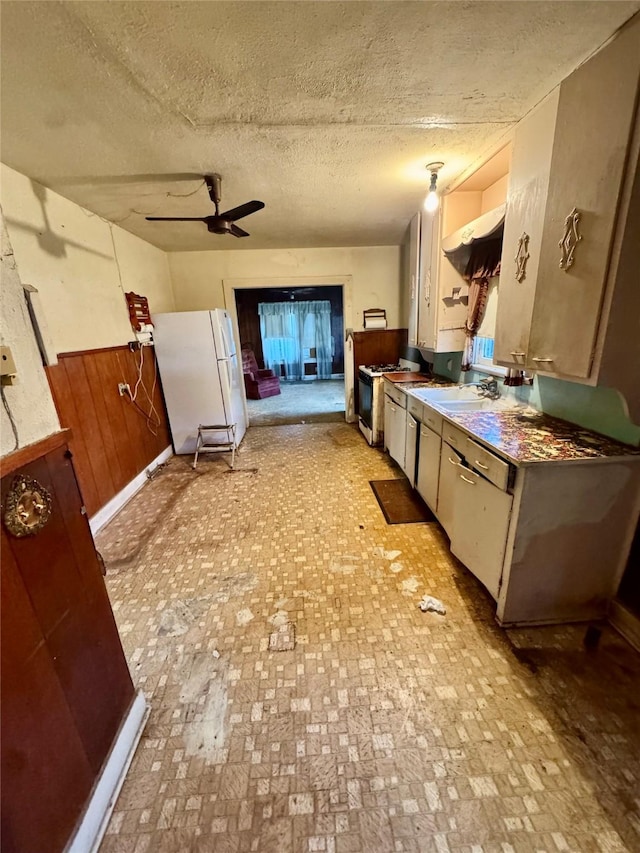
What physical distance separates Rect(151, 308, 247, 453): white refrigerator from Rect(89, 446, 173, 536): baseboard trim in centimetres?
54

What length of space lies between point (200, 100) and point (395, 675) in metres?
2.70

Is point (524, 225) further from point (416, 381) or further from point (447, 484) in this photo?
point (416, 381)

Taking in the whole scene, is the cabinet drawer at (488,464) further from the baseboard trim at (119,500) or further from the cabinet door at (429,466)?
the baseboard trim at (119,500)

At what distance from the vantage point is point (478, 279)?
263 centimetres

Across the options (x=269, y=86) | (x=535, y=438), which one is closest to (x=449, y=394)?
(x=535, y=438)

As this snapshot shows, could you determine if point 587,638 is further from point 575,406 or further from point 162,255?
point 162,255

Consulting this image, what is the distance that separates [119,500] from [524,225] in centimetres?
352

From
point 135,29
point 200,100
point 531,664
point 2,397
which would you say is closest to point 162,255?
point 200,100

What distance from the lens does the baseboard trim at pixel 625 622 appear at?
1.51 metres

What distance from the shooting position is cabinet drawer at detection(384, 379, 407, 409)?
9.73 feet

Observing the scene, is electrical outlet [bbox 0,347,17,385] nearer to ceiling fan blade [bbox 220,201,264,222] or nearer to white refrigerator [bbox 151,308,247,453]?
ceiling fan blade [bbox 220,201,264,222]

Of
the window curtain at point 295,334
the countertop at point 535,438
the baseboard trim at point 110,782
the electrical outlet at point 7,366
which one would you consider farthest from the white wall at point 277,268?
the baseboard trim at point 110,782

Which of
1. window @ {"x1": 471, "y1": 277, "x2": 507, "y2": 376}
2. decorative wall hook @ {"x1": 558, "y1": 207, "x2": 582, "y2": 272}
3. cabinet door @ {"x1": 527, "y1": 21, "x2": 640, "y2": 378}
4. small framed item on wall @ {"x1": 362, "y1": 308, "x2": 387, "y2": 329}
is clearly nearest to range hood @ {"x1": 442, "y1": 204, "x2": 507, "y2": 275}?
window @ {"x1": 471, "y1": 277, "x2": 507, "y2": 376}

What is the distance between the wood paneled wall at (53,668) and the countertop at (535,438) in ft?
5.53
